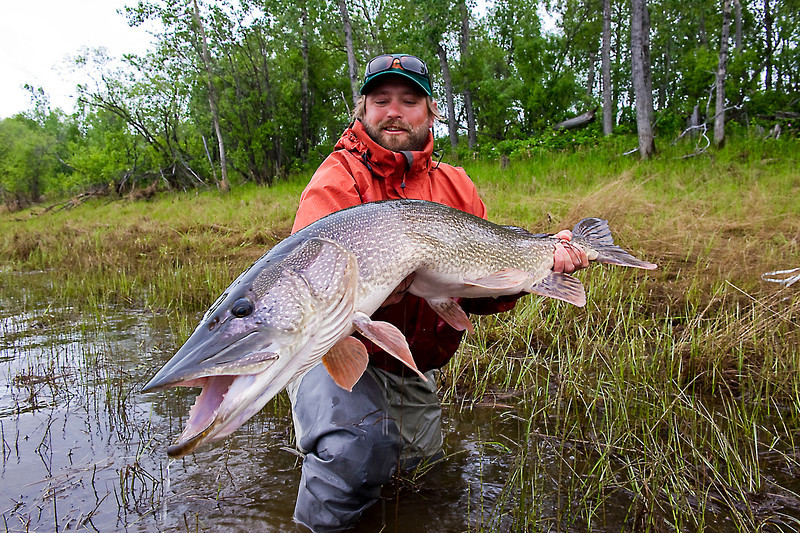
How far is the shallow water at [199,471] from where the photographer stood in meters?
1.97

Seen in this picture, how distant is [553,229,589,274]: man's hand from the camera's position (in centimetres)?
245

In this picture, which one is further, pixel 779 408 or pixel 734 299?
pixel 734 299

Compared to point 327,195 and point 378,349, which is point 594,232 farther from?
point 327,195

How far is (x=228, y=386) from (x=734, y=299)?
12.5 feet

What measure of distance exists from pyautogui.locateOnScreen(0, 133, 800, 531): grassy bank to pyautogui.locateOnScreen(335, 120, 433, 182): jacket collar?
4.39 feet

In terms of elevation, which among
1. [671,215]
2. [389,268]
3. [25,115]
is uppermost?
[25,115]

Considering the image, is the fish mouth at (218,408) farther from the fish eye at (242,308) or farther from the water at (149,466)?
the water at (149,466)

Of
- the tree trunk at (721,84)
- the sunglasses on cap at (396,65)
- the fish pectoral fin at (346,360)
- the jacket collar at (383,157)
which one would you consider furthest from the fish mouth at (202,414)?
the tree trunk at (721,84)

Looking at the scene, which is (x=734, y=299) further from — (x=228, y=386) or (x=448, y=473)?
(x=228, y=386)

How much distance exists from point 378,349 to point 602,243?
133cm

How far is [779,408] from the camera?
8.63 ft

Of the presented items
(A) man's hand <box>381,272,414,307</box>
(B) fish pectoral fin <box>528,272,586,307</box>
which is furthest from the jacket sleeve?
(B) fish pectoral fin <box>528,272,586,307</box>

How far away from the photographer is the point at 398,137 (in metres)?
2.51

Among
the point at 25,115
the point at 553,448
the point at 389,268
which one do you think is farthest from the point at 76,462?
the point at 25,115
